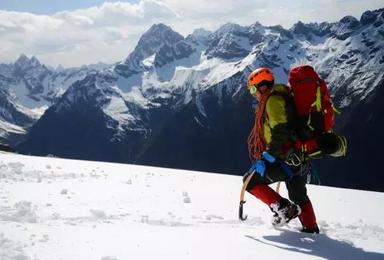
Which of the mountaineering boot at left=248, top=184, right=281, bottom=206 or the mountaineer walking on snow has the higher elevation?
the mountaineer walking on snow

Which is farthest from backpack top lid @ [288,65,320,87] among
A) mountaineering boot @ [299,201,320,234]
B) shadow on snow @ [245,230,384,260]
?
shadow on snow @ [245,230,384,260]

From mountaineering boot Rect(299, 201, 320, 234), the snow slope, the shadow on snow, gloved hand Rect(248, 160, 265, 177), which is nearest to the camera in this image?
Answer: the snow slope

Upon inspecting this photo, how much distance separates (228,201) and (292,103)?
4145 mm

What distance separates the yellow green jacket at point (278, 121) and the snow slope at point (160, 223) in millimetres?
1500

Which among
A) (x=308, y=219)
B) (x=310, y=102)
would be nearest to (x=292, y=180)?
(x=308, y=219)

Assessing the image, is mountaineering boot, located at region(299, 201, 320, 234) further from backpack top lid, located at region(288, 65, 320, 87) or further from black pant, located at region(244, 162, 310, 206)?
backpack top lid, located at region(288, 65, 320, 87)

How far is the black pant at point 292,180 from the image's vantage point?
8422 mm

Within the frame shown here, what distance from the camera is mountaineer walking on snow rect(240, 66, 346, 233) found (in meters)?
8.06

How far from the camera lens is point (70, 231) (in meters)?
7.53

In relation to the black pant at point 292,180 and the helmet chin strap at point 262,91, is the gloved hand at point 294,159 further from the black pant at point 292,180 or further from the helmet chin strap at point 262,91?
the helmet chin strap at point 262,91

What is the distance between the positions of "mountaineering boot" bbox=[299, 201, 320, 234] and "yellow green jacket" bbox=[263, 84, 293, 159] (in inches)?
42.9

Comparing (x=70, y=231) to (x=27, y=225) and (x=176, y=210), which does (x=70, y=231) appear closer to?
(x=27, y=225)

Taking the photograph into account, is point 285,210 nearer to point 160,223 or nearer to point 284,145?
point 284,145

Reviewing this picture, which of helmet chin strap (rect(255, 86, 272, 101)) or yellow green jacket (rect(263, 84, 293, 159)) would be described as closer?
yellow green jacket (rect(263, 84, 293, 159))
